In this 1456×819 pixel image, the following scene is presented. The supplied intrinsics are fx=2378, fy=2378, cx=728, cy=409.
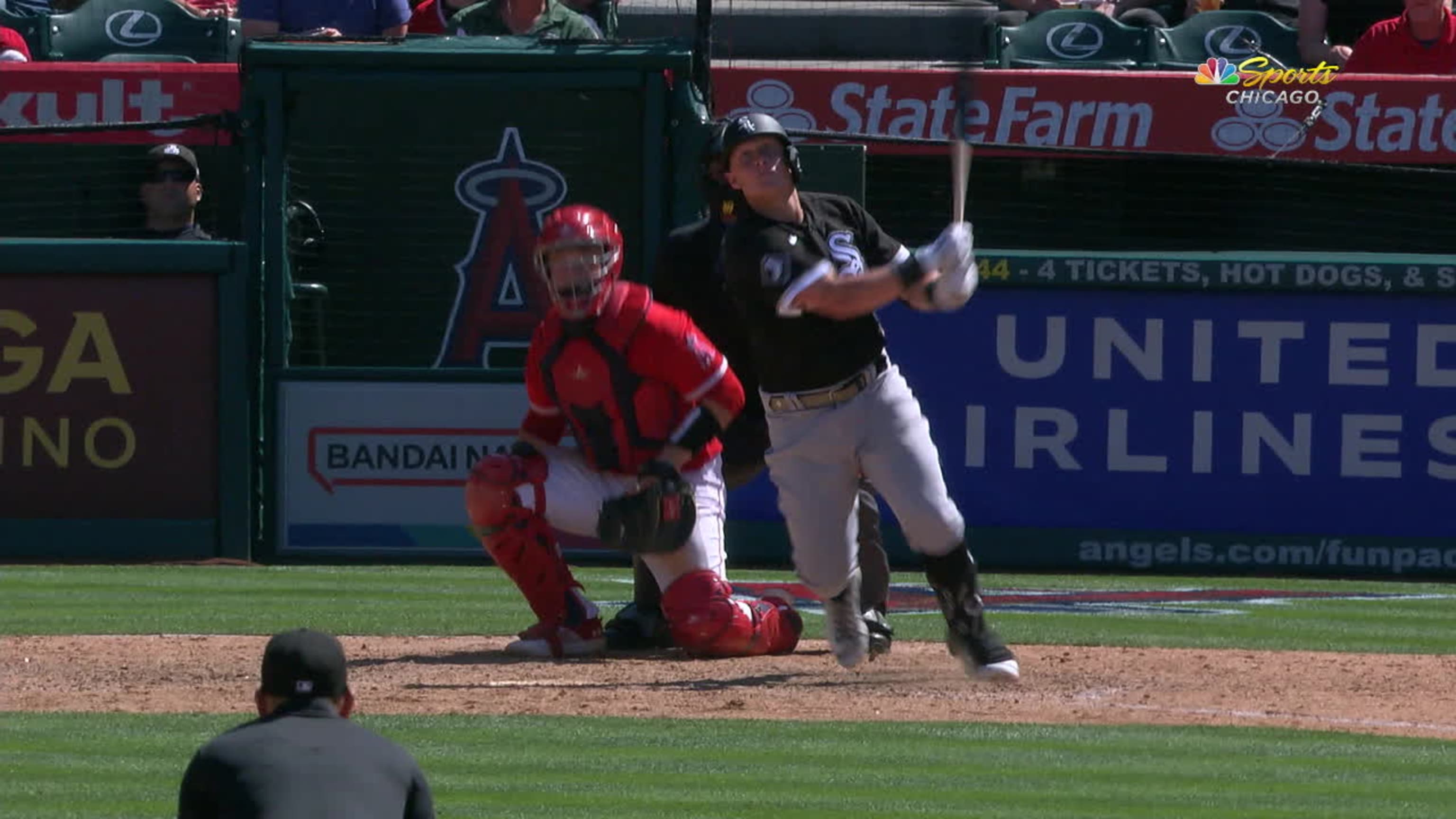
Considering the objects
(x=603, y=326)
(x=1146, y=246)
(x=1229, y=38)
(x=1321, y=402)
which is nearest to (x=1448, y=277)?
(x=1321, y=402)

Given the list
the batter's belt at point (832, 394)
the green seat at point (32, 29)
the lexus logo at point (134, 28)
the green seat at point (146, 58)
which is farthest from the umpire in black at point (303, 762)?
the green seat at point (32, 29)

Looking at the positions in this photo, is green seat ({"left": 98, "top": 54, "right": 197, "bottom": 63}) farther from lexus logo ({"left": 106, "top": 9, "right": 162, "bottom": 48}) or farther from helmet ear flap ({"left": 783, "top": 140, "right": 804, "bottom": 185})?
helmet ear flap ({"left": 783, "top": 140, "right": 804, "bottom": 185})

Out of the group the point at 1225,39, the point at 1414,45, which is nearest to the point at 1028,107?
the point at 1225,39

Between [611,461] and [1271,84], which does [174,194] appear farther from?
[1271,84]

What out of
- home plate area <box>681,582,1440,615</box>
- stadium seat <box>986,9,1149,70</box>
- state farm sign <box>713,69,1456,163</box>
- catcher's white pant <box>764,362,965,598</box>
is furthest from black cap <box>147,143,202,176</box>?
catcher's white pant <box>764,362,965,598</box>

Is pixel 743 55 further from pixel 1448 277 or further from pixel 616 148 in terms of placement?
pixel 1448 277

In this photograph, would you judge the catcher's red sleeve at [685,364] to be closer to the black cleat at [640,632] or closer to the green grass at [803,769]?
the black cleat at [640,632]
